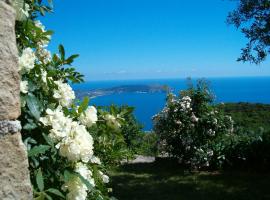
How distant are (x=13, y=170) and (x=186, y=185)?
850 cm

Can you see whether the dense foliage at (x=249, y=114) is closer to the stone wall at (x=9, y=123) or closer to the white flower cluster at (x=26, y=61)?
the white flower cluster at (x=26, y=61)

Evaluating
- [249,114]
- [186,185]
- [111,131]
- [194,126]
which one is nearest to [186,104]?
[194,126]

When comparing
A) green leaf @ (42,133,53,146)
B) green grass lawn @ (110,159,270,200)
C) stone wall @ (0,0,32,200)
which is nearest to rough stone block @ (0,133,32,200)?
stone wall @ (0,0,32,200)

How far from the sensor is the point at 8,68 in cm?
155

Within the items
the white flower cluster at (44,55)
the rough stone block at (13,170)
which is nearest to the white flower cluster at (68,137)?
the rough stone block at (13,170)

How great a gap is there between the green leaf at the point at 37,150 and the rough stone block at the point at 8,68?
1.27 ft

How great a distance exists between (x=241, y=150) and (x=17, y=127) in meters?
10.4

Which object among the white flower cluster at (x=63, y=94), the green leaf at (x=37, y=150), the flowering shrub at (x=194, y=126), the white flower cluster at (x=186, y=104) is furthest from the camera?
the white flower cluster at (x=186, y=104)

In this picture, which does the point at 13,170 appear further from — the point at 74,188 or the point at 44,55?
the point at 44,55

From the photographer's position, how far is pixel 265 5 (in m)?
9.03

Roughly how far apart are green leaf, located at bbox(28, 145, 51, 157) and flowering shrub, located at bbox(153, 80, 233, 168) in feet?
30.0

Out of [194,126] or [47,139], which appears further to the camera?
[194,126]

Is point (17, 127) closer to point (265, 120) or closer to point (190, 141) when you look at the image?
point (190, 141)

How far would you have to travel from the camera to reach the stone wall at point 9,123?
1531 millimetres
